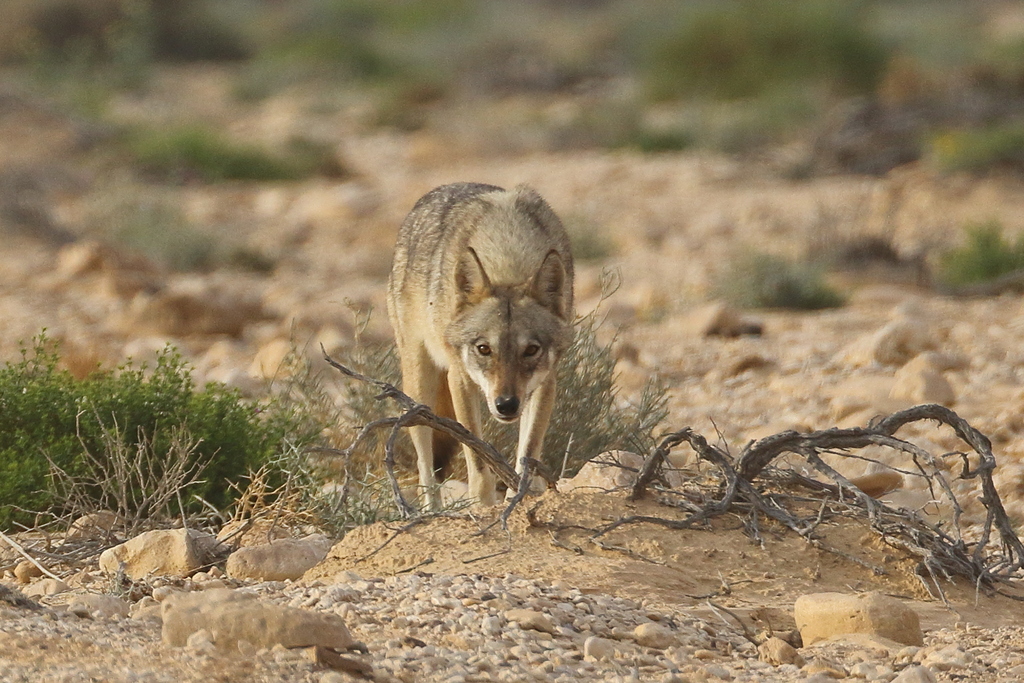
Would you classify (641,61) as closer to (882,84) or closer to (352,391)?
(882,84)

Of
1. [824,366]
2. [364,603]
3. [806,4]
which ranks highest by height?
[806,4]

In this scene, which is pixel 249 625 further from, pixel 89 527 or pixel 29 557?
pixel 89 527

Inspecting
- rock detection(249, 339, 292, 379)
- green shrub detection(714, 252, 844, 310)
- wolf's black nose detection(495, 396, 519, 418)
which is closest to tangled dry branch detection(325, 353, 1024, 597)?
wolf's black nose detection(495, 396, 519, 418)

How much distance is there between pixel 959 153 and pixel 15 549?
47.8 feet

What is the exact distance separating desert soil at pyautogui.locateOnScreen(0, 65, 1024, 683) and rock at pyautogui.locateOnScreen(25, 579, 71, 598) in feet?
1.21

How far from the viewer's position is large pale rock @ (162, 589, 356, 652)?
12.4 ft

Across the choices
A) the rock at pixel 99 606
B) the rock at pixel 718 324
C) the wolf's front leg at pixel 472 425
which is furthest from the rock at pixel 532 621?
the rock at pixel 718 324

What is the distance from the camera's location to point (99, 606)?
4379mm

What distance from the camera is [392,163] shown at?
75.6ft

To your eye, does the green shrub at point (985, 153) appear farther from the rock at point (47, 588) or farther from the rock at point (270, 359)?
the rock at point (47, 588)

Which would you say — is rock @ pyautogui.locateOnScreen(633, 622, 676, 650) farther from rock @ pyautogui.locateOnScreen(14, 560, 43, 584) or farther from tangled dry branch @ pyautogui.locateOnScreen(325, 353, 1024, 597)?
rock @ pyautogui.locateOnScreen(14, 560, 43, 584)

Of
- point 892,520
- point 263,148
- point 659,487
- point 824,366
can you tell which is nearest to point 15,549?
point 659,487

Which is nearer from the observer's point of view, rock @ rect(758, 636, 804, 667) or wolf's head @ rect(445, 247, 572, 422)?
rock @ rect(758, 636, 804, 667)

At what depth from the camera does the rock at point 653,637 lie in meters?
4.25
